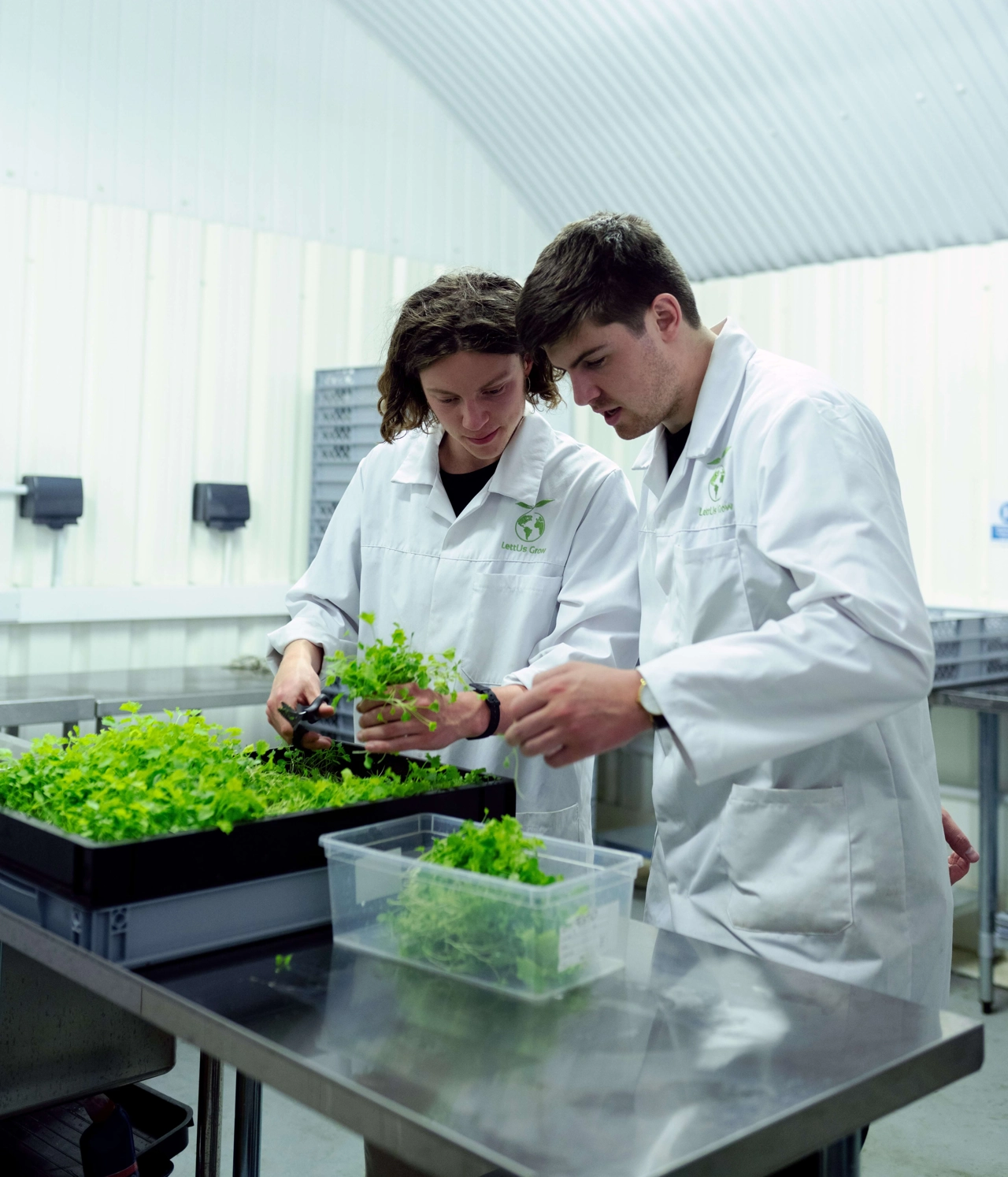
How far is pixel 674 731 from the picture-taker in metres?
1.34

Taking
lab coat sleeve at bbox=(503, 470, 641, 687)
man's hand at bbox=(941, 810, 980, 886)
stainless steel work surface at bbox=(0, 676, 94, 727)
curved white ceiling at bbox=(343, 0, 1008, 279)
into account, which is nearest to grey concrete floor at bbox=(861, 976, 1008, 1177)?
man's hand at bbox=(941, 810, 980, 886)

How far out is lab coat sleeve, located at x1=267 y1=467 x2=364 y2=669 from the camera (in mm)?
2189

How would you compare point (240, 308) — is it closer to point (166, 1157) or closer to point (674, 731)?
point (166, 1157)

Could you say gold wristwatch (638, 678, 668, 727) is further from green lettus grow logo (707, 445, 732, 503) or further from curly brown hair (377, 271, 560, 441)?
curly brown hair (377, 271, 560, 441)

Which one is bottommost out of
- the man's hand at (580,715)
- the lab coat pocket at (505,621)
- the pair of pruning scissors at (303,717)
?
the pair of pruning scissors at (303,717)

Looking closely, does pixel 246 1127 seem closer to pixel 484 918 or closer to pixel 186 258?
pixel 484 918

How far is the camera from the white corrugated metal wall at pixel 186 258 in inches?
159

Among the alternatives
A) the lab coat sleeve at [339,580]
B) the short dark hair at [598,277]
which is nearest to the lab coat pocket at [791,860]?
the short dark hair at [598,277]

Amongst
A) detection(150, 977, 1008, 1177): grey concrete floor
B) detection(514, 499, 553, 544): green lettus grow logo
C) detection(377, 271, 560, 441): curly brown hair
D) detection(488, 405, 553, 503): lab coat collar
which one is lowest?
detection(150, 977, 1008, 1177): grey concrete floor

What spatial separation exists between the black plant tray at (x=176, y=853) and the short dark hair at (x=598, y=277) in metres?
0.65

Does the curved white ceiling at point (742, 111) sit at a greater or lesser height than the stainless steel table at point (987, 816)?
greater

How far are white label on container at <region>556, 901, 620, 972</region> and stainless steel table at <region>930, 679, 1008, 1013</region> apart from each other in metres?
2.59

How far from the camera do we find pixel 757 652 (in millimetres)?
1339

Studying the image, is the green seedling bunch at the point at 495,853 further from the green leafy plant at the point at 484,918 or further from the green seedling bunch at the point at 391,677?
the green seedling bunch at the point at 391,677
